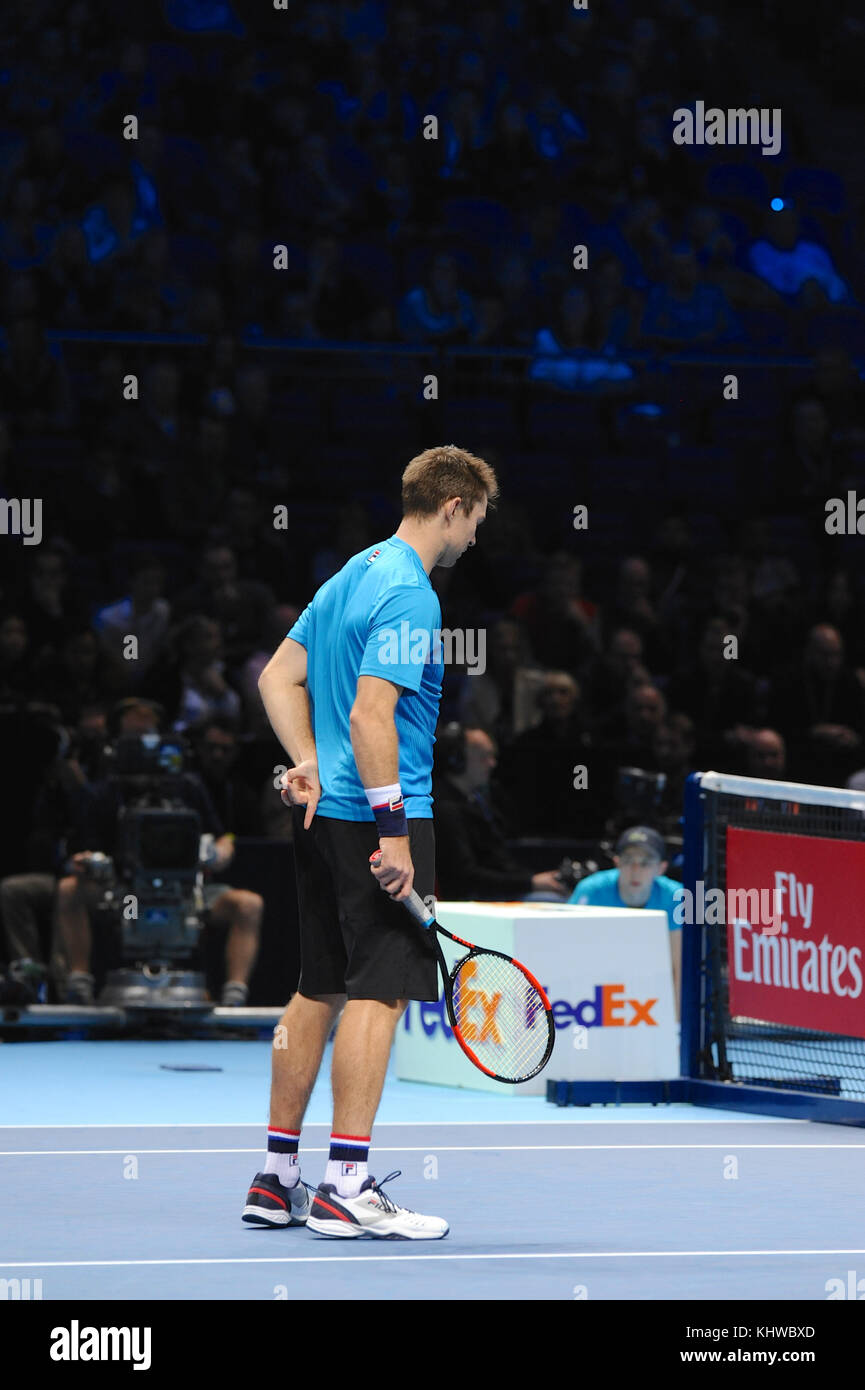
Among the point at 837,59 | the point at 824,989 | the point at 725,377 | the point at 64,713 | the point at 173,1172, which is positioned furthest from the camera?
the point at 837,59

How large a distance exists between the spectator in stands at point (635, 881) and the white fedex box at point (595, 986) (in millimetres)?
1425

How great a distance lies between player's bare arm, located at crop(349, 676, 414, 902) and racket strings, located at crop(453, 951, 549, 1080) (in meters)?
0.45

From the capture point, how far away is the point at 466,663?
13516 millimetres

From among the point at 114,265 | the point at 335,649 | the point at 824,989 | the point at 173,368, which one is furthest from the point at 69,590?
the point at 335,649

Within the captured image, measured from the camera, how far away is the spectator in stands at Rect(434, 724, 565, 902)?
12.1m

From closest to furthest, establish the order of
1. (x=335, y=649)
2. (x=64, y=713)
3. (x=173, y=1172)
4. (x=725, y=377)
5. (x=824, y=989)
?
1. (x=335, y=649)
2. (x=173, y=1172)
3. (x=824, y=989)
4. (x=64, y=713)
5. (x=725, y=377)

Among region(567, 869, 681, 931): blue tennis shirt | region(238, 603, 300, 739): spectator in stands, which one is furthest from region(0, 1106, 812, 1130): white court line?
region(238, 603, 300, 739): spectator in stands

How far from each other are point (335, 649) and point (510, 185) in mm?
11411

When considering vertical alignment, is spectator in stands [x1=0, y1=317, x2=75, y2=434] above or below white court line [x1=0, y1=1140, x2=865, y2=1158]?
above

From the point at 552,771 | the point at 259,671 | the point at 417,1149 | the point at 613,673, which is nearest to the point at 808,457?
the point at 613,673

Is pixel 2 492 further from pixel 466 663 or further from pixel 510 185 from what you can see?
pixel 510 185

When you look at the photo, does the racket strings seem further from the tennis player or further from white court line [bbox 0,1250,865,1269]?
white court line [bbox 0,1250,865,1269]

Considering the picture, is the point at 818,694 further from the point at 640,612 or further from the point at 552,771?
the point at 552,771

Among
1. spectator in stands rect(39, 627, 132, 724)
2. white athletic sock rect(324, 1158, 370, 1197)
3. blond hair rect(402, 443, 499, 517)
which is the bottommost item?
white athletic sock rect(324, 1158, 370, 1197)
